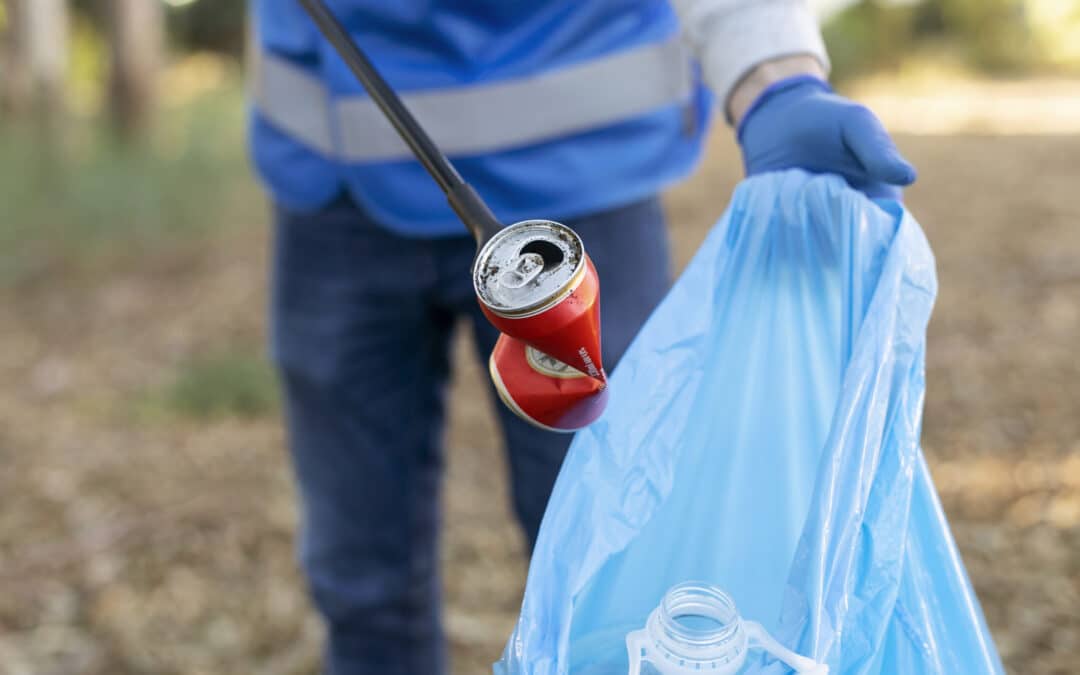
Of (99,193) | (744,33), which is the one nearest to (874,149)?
(744,33)

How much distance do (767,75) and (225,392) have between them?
2227mm

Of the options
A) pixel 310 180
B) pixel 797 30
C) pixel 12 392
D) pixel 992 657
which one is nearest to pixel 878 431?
pixel 992 657

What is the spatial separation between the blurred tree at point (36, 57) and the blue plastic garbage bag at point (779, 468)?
4.09 metres

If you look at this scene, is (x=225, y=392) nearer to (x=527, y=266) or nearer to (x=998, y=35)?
(x=527, y=266)

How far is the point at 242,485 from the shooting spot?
2285 mm

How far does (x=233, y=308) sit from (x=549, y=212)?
2.85 m

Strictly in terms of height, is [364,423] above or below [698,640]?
above

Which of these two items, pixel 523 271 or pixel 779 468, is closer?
pixel 523 271

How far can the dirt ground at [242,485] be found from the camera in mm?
1778

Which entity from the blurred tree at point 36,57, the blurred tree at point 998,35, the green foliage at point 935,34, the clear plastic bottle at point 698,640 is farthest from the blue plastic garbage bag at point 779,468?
the blurred tree at point 998,35

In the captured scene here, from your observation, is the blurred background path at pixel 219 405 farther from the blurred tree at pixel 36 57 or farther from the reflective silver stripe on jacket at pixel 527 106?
the reflective silver stripe on jacket at pixel 527 106

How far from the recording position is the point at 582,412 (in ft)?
2.17

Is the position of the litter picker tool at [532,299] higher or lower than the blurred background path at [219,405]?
lower

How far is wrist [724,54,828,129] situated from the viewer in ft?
2.61
